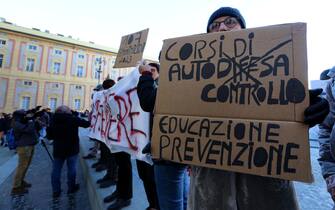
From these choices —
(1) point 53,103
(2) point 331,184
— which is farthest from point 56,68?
(2) point 331,184

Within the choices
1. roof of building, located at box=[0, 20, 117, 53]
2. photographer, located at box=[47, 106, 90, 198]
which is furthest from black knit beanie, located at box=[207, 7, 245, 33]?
roof of building, located at box=[0, 20, 117, 53]

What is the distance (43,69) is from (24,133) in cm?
3486

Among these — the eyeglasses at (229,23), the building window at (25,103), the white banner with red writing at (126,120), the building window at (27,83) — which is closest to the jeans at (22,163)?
the white banner with red writing at (126,120)

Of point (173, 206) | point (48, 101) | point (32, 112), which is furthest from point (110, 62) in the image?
point (173, 206)

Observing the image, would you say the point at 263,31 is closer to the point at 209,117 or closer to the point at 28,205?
the point at 209,117

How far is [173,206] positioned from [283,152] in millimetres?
930

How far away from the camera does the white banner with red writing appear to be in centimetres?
235

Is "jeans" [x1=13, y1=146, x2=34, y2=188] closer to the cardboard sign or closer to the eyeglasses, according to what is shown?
the cardboard sign

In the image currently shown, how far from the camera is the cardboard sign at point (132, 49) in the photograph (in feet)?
9.92

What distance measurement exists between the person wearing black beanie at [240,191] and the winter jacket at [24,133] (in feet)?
15.6

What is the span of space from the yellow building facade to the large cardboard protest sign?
106ft

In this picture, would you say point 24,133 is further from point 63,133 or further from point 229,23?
point 229,23

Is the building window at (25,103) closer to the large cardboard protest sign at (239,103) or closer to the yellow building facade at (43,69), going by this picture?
the yellow building facade at (43,69)

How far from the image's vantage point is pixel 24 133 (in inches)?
198
